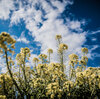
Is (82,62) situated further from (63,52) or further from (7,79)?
(7,79)

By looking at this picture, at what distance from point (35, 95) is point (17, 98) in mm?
1576

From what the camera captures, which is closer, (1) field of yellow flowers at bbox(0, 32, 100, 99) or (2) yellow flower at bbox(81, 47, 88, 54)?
(1) field of yellow flowers at bbox(0, 32, 100, 99)

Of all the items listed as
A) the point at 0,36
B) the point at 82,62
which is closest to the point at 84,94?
the point at 82,62

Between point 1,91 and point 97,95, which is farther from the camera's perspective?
point 97,95

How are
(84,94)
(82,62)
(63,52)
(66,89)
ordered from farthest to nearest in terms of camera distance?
(63,52), (82,62), (84,94), (66,89)

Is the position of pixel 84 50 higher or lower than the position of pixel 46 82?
higher

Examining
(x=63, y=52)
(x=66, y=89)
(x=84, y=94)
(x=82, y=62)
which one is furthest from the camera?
(x=63, y=52)

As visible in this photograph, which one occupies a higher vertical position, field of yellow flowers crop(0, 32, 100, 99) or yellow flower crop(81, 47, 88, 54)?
yellow flower crop(81, 47, 88, 54)

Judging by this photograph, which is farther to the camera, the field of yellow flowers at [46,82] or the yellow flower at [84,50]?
the yellow flower at [84,50]

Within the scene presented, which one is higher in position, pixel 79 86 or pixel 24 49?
pixel 24 49

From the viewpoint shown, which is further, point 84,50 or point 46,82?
point 84,50

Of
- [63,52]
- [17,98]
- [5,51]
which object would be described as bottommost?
[17,98]

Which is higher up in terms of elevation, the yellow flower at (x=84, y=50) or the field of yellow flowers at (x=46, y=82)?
the yellow flower at (x=84, y=50)

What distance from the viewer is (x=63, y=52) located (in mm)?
12578
